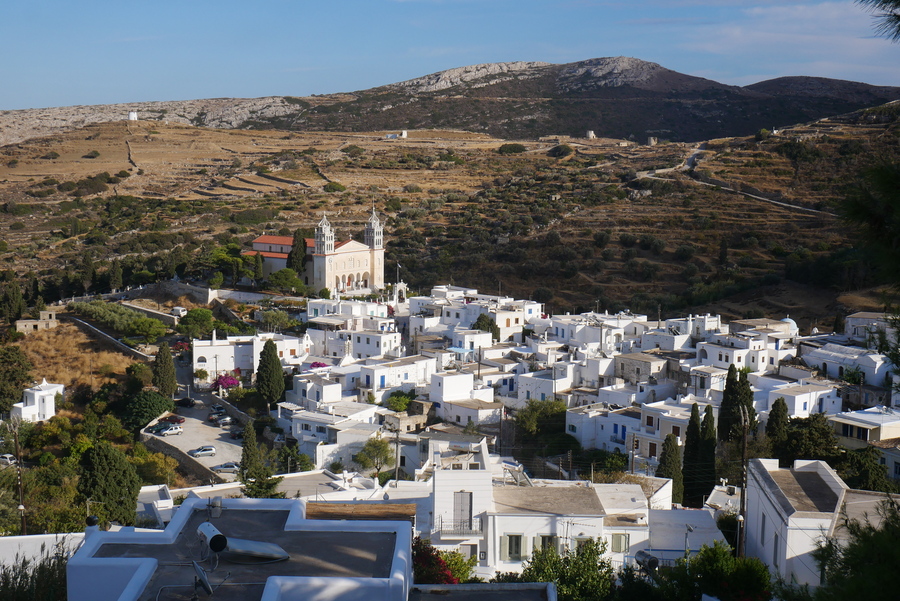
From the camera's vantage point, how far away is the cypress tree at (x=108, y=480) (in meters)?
15.4

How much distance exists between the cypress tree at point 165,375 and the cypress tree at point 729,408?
1377 cm

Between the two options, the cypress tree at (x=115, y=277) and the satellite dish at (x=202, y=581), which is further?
the cypress tree at (x=115, y=277)

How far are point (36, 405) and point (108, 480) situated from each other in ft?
29.6

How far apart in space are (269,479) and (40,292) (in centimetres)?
2363

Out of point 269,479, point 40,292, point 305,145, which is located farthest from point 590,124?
point 269,479

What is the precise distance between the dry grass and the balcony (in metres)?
17.4

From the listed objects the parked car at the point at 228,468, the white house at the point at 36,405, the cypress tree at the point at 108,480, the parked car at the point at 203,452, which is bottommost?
the parked car at the point at 228,468

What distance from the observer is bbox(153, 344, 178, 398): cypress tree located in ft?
79.2

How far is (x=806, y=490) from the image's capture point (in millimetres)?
10602

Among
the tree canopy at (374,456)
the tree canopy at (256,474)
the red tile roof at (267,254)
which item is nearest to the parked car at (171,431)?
the tree canopy at (256,474)

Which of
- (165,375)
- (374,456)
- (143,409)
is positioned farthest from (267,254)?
(374,456)

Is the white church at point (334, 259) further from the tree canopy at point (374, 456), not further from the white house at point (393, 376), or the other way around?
the tree canopy at point (374, 456)

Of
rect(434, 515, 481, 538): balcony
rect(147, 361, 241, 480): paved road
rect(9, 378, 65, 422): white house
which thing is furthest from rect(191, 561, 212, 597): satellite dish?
rect(9, 378, 65, 422): white house

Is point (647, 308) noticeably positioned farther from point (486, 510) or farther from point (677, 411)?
point (486, 510)
